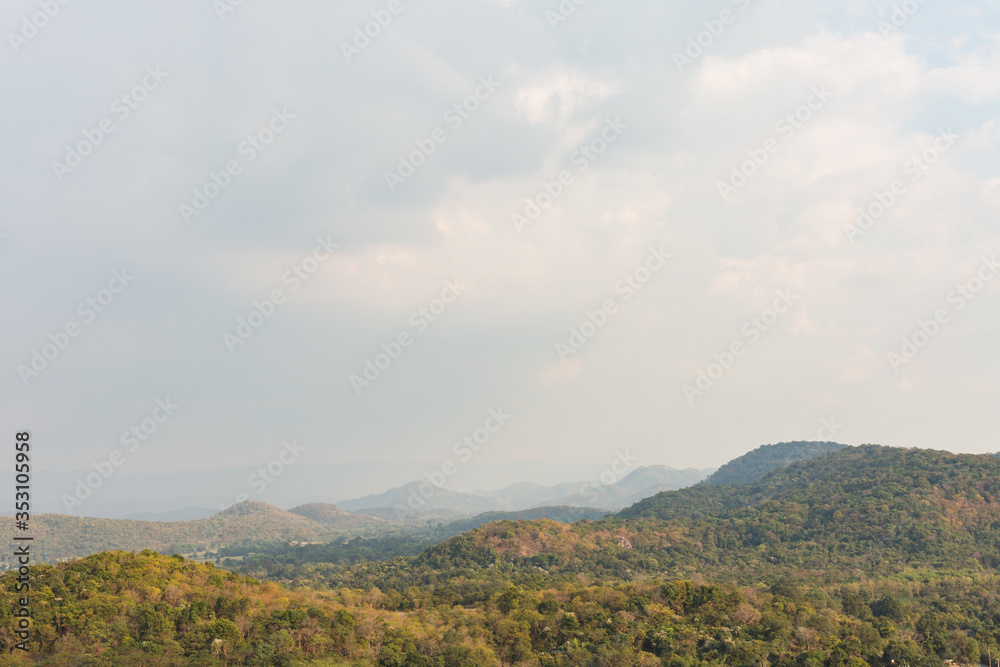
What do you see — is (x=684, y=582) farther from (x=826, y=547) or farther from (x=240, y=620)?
(x=826, y=547)

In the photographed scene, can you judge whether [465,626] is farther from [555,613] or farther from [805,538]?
[805,538]

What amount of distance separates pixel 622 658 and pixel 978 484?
410 feet

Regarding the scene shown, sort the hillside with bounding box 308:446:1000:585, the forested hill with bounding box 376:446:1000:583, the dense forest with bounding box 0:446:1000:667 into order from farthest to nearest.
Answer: the forested hill with bounding box 376:446:1000:583
the hillside with bounding box 308:446:1000:585
the dense forest with bounding box 0:446:1000:667

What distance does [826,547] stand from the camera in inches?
4980

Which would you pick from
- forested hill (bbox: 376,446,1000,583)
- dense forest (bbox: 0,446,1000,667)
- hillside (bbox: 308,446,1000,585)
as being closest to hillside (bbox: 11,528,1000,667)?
dense forest (bbox: 0,446,1000,667)

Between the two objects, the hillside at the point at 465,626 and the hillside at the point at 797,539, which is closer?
the hillside at the point at 465,626

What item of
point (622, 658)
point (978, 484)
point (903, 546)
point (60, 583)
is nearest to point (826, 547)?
point (903, 546)

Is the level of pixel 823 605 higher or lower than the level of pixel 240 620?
lower

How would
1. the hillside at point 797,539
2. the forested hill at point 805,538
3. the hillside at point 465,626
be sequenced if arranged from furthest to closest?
the forested hill at point 805,538 → the hillside at point 797,539 → the hillside at point 465,626

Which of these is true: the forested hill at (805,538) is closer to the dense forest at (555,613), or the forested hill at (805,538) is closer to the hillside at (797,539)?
the hillside at (797,539)

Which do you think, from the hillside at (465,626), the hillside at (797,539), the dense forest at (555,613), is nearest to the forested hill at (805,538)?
the hillside at (797,539)

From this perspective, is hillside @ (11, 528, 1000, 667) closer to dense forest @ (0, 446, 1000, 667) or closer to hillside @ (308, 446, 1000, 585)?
dense forest @ (0, 446, 1000, 667)

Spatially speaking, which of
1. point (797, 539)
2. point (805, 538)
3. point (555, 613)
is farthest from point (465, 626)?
point (805, 538)

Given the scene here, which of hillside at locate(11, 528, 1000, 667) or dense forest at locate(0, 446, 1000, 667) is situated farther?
dense forest at locate(0, 446, 1000, 667)
